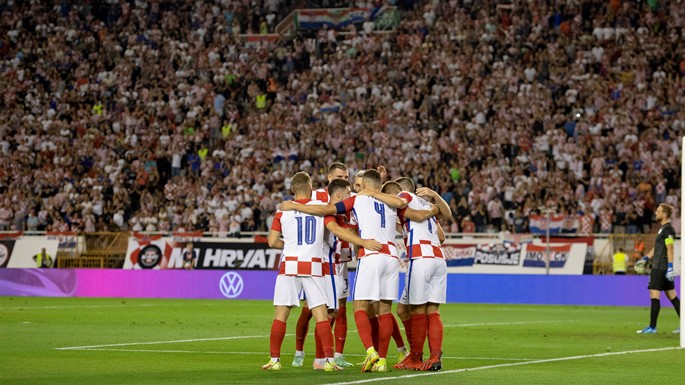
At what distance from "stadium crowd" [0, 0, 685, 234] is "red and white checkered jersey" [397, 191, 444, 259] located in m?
22.3

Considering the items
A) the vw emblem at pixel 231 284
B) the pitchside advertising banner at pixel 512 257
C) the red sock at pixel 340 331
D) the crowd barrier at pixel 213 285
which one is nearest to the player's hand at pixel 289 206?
the red sock at pixel 340 331

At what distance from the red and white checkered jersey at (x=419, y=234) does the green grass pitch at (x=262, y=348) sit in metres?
1.36

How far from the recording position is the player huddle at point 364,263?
45.0 ft

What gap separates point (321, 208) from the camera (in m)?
13.6

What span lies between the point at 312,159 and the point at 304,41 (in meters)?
8.36

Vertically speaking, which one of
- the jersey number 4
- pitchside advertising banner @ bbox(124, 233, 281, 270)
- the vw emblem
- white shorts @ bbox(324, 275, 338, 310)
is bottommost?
→ the vw emblem

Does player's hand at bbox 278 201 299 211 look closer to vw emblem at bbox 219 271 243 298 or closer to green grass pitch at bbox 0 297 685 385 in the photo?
green grass pitch at bbox 0 297 685 385

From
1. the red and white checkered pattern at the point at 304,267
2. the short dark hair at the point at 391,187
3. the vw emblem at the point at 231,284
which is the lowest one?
the vw emblem at the point at 231,284

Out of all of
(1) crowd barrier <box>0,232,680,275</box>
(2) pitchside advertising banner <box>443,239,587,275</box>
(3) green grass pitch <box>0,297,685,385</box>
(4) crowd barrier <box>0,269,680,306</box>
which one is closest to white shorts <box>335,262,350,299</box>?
(3) green grass pitch <box>0,297,685,385</box>

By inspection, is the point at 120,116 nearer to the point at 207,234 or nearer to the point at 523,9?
the point at 207,234

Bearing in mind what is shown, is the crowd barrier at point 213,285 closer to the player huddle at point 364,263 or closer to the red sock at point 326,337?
the player huddle at point 364,263

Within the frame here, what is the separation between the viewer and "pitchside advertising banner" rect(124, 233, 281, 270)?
37938 millimetres

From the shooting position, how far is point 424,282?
14141 mm

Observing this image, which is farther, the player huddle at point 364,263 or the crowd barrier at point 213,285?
the crowd barrier at point 213,285
